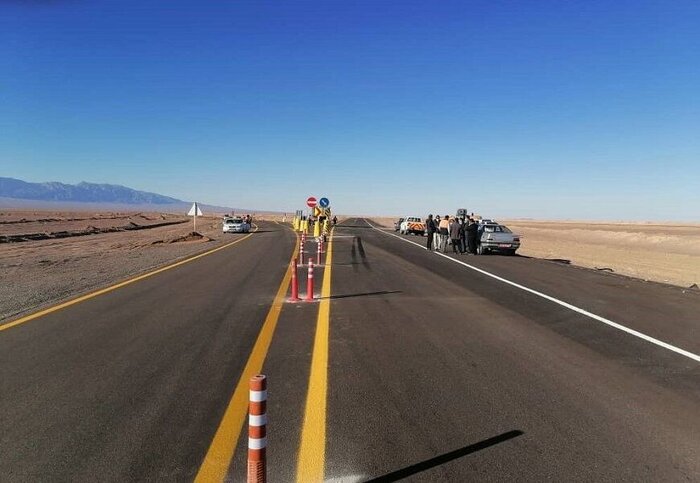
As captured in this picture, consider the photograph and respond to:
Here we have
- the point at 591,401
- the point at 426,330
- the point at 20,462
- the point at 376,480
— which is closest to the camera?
the point at 376,480

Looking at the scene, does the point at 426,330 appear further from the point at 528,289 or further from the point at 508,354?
the point at 528,289

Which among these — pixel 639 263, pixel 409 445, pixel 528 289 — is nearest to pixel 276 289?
pixel 528 289

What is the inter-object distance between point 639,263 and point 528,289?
1661 cm

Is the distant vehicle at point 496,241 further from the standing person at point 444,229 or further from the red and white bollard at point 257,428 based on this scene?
the red and white bollard at point 257,428

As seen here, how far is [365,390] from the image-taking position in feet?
19.0

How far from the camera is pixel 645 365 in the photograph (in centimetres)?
707

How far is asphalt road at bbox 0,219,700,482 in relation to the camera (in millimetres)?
4168

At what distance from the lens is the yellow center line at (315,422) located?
400cm

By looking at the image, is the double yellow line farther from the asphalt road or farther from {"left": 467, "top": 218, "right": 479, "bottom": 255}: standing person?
{"left": 467, "top": 218, "right": 479, "bottom": 255}: standing person

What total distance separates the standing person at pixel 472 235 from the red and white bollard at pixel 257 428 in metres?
24.3

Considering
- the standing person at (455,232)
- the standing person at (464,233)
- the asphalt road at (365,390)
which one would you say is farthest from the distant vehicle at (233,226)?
the asphalt road at (365,390)

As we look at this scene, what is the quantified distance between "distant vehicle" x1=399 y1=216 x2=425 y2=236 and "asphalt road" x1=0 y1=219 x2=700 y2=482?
1601 inches

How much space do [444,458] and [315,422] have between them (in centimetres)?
123

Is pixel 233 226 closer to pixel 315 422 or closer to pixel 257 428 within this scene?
pixel 315 422
